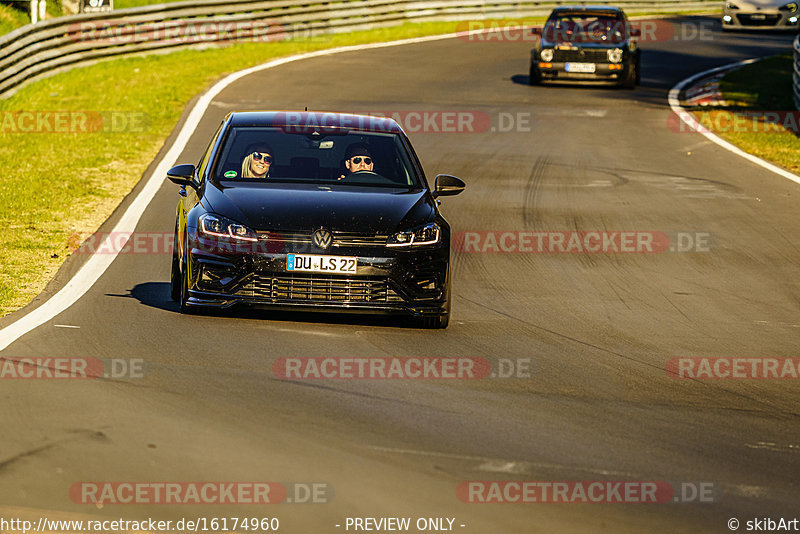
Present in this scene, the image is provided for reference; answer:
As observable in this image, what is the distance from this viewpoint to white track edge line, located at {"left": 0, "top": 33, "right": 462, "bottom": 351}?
30.6 feet

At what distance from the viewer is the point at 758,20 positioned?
Result: 146ft

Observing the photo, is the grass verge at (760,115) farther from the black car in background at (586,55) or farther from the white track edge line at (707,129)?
the black car in background at (586,55)

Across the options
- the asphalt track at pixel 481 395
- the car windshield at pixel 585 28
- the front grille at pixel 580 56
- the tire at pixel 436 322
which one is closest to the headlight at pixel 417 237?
the tire at pixel 436 322

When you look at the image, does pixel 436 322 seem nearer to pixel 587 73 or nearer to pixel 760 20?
pixel 587 73

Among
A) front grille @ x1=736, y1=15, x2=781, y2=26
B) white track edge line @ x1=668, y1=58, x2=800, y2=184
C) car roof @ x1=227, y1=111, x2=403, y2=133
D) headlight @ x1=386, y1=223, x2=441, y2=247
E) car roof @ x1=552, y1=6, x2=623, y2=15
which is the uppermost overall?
car roof @ x1=552, y1=6, x2=623, y2=15

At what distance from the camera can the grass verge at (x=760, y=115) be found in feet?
71.9

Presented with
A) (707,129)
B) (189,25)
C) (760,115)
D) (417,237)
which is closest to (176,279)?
(417,237)

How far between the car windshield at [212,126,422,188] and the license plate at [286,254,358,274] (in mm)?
1147

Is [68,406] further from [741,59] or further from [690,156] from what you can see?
[741,59]

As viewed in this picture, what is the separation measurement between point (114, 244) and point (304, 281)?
4.30 metres

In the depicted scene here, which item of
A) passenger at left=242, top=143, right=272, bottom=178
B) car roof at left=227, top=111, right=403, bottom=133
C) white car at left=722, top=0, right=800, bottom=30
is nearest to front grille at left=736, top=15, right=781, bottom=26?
white car at left=722, top=0, right=800, bottom=30

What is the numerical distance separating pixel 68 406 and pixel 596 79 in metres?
23.4

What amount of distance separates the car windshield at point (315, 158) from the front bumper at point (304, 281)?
41.9 inches

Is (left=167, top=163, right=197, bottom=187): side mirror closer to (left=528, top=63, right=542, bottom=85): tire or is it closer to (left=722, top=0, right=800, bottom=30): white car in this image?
(left=528, top=63, right=542, bottom=85): tire
